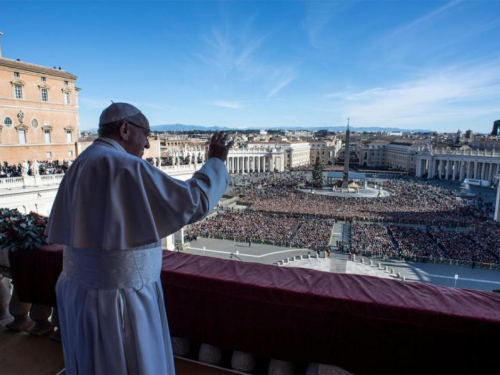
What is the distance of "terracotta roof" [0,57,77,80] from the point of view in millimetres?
15102

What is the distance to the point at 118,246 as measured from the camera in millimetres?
1516

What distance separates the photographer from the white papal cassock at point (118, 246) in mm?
1516

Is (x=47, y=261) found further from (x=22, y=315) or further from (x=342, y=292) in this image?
(x=342, y=292)

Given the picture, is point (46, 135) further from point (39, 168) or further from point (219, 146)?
point (219, 146)

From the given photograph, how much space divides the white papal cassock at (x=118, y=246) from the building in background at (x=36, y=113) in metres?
16.1

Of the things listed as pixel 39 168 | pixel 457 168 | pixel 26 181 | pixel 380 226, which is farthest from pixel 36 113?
pixel 457 168

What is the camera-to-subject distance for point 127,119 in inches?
70.3

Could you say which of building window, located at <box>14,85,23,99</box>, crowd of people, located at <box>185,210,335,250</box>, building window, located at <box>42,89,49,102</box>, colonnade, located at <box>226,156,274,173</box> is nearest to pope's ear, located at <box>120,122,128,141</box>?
building window, located at <box>14,85,23,99</box>

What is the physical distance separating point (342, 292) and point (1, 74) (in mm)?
17385

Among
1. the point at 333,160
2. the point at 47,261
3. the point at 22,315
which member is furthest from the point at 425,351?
the point at 333,160

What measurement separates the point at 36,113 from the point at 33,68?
6.77ft

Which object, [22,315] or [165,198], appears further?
[22,315]

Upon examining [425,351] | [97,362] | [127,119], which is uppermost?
[127,119]

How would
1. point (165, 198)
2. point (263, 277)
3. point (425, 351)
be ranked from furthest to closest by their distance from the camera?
point (263, 277) < point (425, 351) < point (165, 198)
